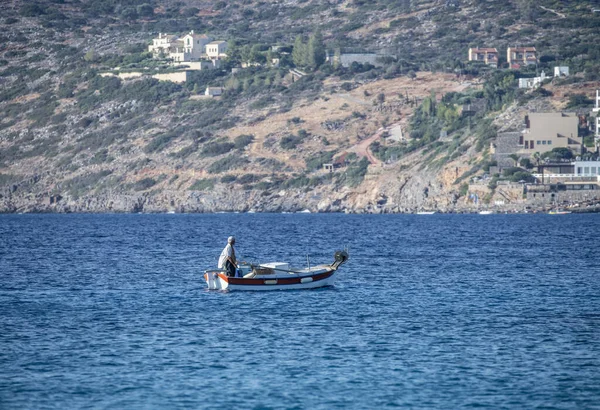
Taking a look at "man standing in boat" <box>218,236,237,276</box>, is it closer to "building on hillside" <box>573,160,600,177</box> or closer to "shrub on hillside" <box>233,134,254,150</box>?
"building on hillside" <box>573,160,600,177</box>

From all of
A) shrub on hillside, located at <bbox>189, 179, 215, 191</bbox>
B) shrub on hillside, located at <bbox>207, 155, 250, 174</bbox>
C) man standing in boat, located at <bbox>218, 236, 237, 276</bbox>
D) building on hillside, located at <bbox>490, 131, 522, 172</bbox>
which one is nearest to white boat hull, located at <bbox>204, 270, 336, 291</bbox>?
man standing in boat, located at <bbox>218, 236, 237, 276</bbox>

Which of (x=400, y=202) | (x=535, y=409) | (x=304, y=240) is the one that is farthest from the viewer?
(x=400, y=202)

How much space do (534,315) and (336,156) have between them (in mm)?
133657

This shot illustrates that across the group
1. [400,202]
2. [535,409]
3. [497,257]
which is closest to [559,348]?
[535,409]

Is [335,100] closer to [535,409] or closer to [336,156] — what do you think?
[336,156]

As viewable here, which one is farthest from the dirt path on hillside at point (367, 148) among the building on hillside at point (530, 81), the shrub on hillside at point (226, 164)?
the building on hillside at point (530, 81)

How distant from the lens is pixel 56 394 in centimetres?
2969

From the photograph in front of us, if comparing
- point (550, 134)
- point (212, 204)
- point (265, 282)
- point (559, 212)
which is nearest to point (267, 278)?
point (265, 282)

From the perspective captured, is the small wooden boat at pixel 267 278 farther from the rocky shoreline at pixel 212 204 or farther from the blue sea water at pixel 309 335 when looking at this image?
the rocky shoreline at pixel 212 204

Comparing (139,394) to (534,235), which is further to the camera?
(534,235)

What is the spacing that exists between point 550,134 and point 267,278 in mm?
115083

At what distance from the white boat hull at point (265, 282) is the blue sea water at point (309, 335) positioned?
690 millimetres

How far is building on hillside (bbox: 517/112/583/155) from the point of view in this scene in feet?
522

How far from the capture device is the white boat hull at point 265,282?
2040 inches
